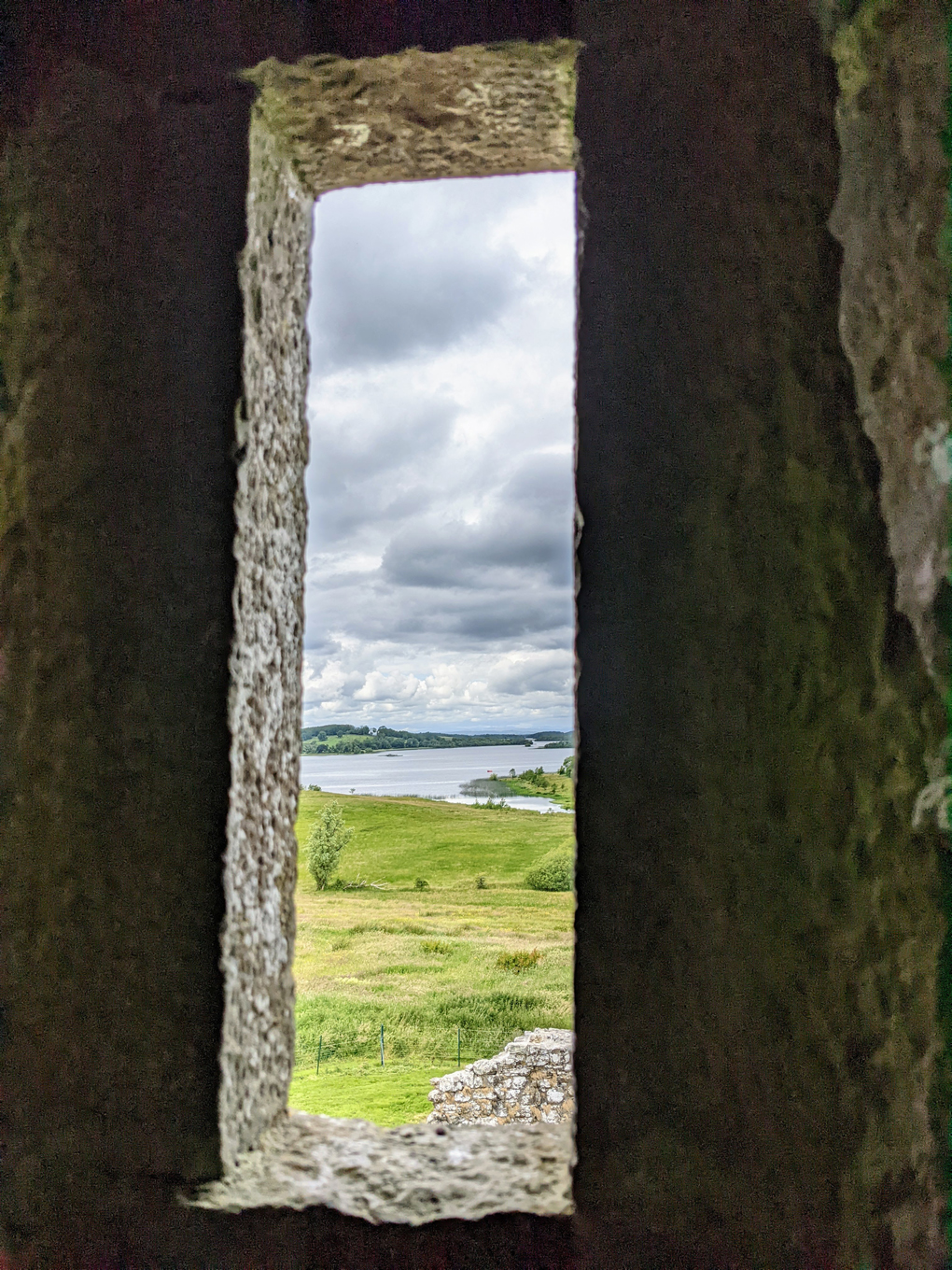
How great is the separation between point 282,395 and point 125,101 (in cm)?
49

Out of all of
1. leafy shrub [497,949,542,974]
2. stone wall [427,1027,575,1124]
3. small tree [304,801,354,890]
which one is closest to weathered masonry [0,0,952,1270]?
stone wall [427,1027,575,1124]

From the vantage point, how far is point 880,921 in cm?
93

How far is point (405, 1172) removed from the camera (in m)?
1.02

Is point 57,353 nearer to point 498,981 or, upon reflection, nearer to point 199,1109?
point 199,1109

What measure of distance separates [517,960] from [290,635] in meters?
2.77

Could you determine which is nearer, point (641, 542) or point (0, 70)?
point (641, 542)

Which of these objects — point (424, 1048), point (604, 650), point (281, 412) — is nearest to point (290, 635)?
point (281, 412)

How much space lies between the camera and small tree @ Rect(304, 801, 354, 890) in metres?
4.43

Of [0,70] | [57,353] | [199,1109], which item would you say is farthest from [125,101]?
[199,1109]

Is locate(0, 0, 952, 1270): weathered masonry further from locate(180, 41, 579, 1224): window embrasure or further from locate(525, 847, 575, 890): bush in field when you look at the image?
locate(525, 847, 575, 890): bush in field

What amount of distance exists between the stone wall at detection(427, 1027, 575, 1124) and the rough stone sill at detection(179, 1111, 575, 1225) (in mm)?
1058

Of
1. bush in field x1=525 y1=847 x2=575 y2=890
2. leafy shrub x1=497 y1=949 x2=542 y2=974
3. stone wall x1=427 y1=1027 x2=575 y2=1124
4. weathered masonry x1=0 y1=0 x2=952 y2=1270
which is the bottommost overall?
stone wall x1=427 y1=1027 x2=575 y2=1124

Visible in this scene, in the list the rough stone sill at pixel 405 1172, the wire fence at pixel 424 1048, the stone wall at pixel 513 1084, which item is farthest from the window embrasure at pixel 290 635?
the wire fence at pixel 424 1048

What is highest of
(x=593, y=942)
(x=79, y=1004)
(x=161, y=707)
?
(x=161, y=707)
